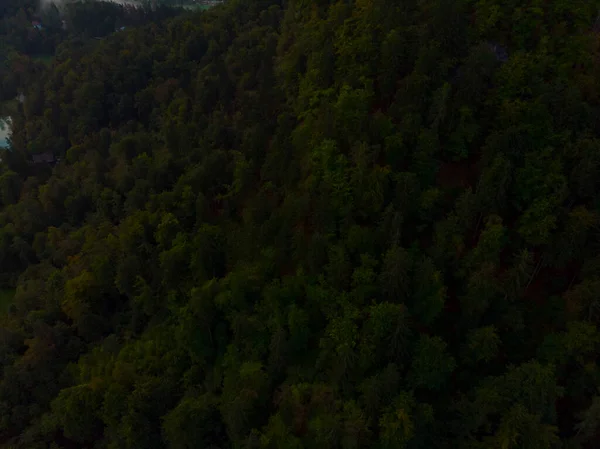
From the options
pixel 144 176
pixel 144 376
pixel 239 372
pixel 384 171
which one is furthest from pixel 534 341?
pixel 144 176

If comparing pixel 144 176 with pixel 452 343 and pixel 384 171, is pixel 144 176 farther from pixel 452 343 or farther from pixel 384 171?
pixel 452 343

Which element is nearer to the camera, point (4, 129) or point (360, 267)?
point (360, 267)

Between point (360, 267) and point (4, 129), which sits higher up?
point (4, 129)

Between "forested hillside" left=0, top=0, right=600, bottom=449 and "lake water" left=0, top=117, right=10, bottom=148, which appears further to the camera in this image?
"lake water" left=0, top=117, right=10, bottom=148

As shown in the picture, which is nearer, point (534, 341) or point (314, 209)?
point (534, 341)

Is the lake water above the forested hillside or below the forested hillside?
above

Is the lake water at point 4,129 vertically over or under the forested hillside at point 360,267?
over

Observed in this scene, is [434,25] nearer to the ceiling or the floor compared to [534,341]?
nearer to the ceiling

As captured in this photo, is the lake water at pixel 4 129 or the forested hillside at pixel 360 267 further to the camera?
the lake water at pixel 4 129
